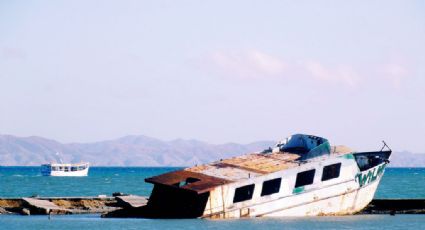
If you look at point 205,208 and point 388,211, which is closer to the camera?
point 205,208

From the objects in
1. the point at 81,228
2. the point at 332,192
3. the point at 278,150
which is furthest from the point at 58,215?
the point at 332,192

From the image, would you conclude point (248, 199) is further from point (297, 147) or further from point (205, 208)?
point (297, 147)

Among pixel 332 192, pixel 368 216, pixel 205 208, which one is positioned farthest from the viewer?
pixel 368 216

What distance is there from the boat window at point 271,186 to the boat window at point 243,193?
0.75m

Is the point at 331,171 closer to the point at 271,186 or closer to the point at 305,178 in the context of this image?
the point at 305,178

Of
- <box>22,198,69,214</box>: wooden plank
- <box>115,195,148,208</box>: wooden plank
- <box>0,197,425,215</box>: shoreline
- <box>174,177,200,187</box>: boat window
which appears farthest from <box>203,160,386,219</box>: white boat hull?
<box>22,198,69,214</box>: wooden plank

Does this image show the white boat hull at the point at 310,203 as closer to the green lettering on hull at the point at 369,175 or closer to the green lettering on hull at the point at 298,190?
the green lettering on hull at the point at 369,175

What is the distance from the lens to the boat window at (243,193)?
52034 mm

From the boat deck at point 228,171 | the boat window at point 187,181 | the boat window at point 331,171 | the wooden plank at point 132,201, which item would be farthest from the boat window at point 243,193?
the wooden plank at point 132,201

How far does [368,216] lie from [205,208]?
13563 millimetres

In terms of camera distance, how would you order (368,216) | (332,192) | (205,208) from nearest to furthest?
(205,208) < (332,192) < (368,216)

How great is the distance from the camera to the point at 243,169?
54.8 metres

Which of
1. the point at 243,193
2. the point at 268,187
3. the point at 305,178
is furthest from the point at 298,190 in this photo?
the point at 243,193

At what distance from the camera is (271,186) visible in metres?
52.8
